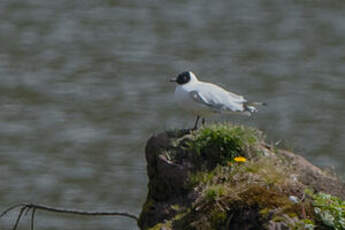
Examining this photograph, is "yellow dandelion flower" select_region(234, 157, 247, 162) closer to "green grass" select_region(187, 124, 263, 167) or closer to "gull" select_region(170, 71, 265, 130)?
"green grass" select_region(187, 124, 263, 167)

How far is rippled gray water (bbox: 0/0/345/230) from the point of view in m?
11.0

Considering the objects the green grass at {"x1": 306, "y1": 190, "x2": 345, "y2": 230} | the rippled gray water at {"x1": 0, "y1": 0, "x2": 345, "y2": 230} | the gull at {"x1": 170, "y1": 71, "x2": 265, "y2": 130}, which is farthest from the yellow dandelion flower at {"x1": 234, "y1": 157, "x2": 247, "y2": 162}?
the rippled gray water at {"x1": 0, "y1": 0, "x2": 345, "y2": 230}

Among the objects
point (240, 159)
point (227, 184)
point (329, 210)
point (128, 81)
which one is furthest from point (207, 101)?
point (128, 81)

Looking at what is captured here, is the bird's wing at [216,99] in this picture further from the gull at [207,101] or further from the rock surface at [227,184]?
the rock surface at [227,184]

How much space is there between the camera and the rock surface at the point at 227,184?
15.1ft

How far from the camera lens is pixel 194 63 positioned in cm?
1306

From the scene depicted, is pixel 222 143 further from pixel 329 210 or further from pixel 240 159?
pixel 329 210

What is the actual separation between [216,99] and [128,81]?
6.91m

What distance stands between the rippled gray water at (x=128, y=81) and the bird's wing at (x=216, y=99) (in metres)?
4.07

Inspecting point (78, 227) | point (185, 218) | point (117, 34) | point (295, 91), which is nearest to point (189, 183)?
point (185, 218)

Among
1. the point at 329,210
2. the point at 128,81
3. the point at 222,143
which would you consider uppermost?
the point at 222,143

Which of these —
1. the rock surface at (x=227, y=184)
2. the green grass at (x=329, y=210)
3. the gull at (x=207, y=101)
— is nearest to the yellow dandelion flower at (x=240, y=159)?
the rock surface at (x=227, y=184)

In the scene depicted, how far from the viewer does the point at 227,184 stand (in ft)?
15.8

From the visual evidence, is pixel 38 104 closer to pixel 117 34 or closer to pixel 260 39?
pixel 117 34
